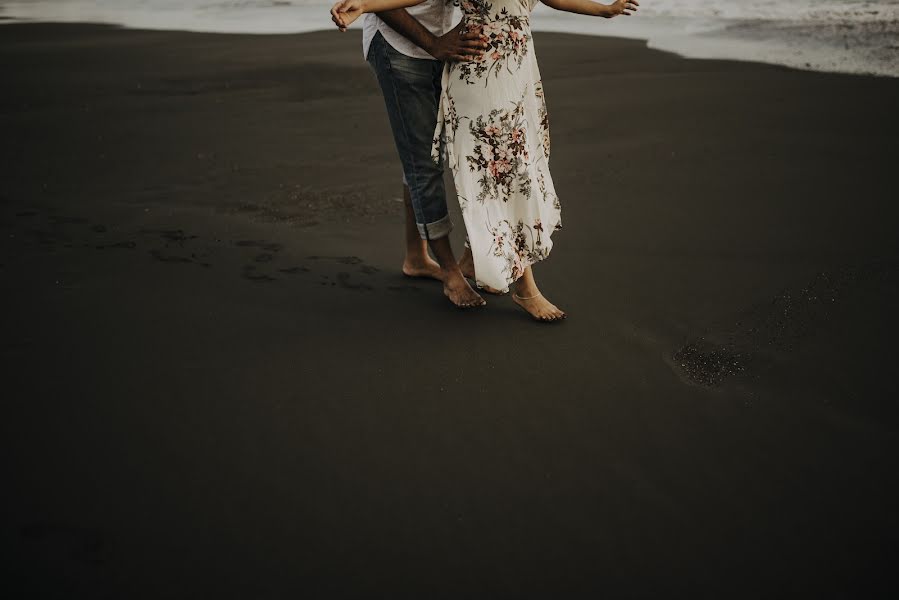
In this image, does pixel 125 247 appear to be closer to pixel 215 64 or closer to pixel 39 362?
pixel 39 362

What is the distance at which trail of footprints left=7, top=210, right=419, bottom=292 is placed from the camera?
9.77ft

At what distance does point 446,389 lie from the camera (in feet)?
7.29

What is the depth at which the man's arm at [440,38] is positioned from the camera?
236cm

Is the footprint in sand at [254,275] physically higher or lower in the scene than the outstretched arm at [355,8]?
lower

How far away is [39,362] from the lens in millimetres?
2219

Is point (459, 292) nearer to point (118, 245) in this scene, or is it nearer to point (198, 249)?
point (198, 249)

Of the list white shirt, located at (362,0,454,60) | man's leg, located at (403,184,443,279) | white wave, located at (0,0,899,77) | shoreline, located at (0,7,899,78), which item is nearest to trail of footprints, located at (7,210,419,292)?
man's leg, located at (403,184,443,279)

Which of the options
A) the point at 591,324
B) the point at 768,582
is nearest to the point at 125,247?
the point at 591,324

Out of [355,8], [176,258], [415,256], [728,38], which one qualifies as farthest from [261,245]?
[728,38]

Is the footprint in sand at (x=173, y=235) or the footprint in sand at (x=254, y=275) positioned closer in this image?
the footprint in sand at (x=254, y=275)

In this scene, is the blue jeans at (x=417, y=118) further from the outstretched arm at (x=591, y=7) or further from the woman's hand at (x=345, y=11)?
the outstretched arm at (x=591, y=7)

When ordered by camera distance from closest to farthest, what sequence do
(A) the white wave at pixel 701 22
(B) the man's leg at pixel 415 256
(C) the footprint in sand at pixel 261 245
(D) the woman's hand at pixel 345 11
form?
(D) the woman's hand at pixel 345 11, (B) the man's leg at pixel 415 256, (C) the footprint in sand at pixel 261 245, (A) the white wave at pixel 701 22

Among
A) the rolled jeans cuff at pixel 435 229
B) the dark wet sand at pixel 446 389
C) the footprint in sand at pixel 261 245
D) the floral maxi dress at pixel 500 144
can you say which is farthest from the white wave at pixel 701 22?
the footprint in sand at pixel 261 245

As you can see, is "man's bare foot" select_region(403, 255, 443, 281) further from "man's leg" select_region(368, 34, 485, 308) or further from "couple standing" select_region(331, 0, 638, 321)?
"couple standing" select_region(331, 0, 638, 321)
